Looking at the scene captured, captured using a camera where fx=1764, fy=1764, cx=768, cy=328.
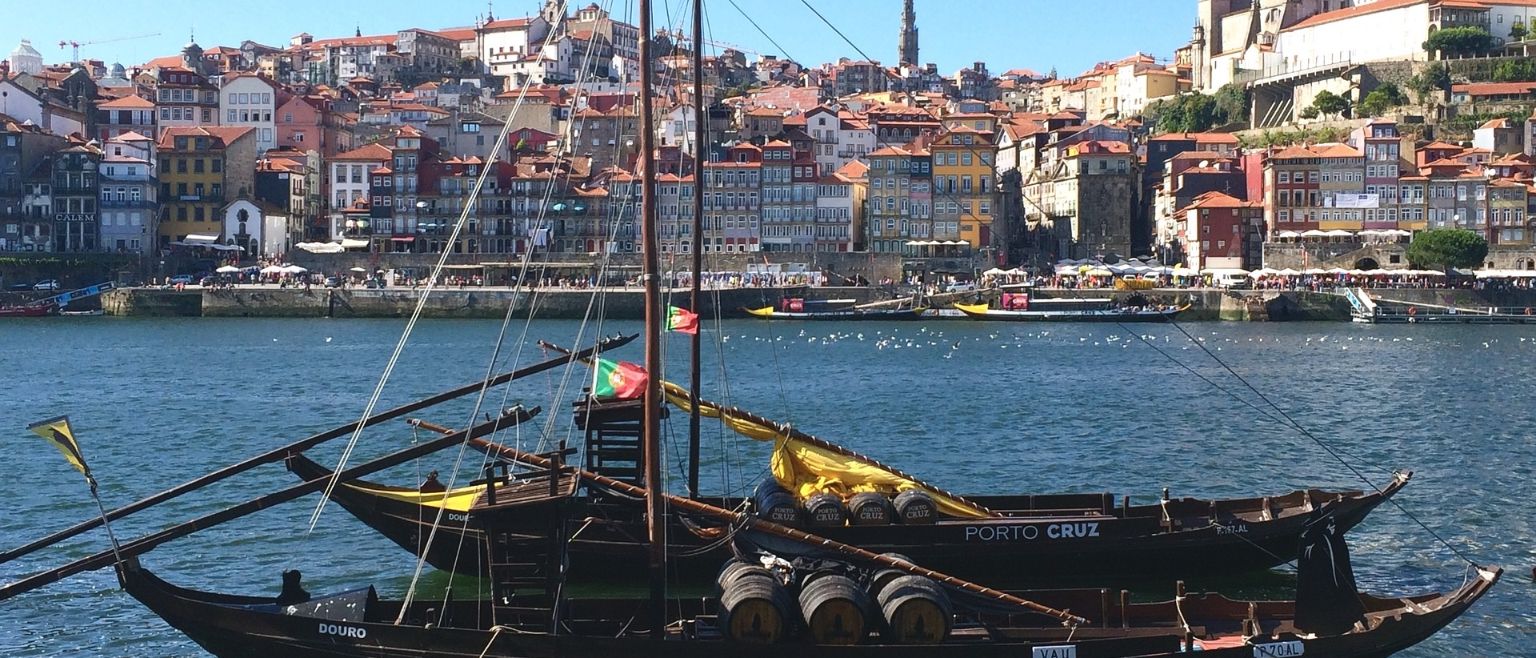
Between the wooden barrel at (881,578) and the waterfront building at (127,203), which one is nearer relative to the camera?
the wooden barrel at (881,578)

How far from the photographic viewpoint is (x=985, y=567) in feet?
72.8

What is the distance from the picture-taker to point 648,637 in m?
17.0

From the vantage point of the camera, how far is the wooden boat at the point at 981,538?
70.8 feet

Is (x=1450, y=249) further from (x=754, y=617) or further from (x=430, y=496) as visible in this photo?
(x=754, y=617)

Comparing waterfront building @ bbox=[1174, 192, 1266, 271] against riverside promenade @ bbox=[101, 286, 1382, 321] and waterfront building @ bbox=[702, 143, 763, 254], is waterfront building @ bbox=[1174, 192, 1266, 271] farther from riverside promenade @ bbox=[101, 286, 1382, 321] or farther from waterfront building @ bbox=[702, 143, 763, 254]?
waterfront building @ bbox=[702, 143, 763, 254]

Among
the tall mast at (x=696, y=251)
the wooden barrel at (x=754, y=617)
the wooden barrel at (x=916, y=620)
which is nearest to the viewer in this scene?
the wooden barrel at (x=754, y=617)

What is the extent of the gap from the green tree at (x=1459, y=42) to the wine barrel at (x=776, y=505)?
365 ft

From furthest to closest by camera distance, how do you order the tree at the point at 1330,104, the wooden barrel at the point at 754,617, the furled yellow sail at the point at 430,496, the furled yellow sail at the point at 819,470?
the tree at the point at 1330,104 → the furled yellow sail at the point at 819,470 → the furled yellow sail at the point at 430,496 → the wooden barrel at the point at 754,617

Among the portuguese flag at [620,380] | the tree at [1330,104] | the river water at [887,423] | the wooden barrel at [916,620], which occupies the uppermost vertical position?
the tree at [1330,104]

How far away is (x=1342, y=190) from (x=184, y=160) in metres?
67.1

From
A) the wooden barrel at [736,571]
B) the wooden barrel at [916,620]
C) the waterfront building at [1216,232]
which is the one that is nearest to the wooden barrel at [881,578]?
the wooden barrel at [916,620]

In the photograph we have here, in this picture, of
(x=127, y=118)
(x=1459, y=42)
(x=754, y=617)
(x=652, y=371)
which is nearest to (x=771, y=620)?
(x=754, y=617)

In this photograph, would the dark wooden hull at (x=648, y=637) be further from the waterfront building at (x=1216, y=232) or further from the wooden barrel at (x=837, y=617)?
the waterfront building at (x=1216, y=232)

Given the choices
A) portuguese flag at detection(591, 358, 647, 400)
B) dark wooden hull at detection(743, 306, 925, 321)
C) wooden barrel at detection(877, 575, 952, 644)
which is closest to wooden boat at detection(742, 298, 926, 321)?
dark wooden hull at detection(743, 306, 925, 321)
